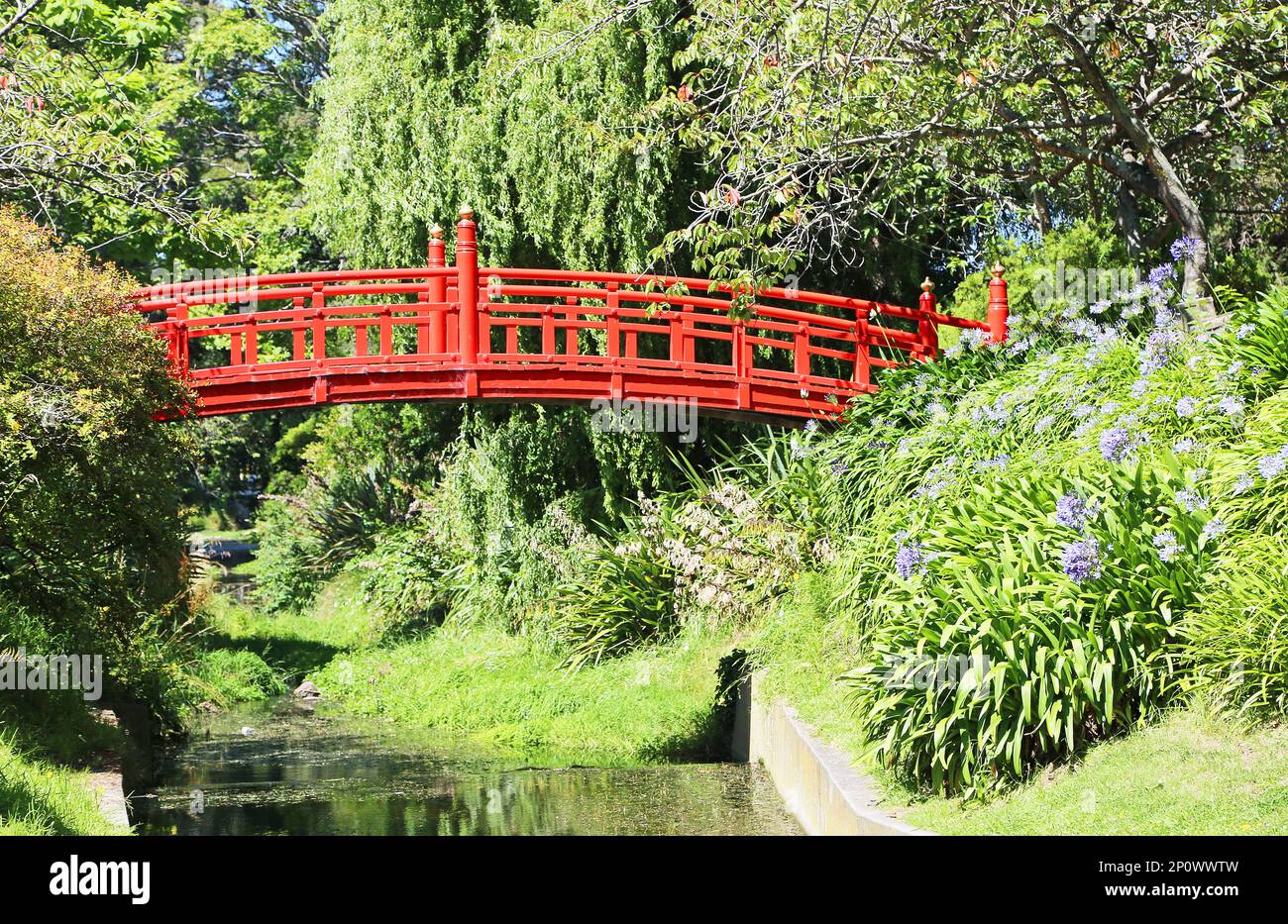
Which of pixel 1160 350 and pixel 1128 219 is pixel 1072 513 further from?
pixel 1128 219

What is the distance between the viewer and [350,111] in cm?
1689

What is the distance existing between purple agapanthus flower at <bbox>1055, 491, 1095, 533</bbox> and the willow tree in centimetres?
730

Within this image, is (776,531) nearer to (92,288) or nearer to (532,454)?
(532,454)

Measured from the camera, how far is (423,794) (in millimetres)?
12211

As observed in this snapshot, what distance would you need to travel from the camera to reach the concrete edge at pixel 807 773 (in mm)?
8203

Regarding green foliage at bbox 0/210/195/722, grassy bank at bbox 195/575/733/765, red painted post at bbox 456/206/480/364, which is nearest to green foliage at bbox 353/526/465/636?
grassy bank at bbox 195/575/733/765

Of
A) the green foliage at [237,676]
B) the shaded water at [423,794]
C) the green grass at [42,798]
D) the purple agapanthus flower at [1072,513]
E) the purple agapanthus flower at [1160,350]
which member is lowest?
the shaded water at [423,794]

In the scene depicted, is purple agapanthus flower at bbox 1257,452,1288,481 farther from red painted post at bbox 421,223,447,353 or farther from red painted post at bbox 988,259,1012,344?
red painted post at bbox 421,223,447,353

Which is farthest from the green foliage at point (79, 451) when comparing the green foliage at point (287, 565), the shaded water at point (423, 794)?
the green foliage at point (287, 565)

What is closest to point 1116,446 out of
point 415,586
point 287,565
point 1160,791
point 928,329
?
point 1160,791

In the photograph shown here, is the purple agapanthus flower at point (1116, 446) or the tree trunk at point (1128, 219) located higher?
the tree trunk at point (1128, 219)

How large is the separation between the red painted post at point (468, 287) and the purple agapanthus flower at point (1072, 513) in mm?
7333

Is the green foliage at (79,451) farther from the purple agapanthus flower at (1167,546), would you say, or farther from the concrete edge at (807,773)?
the purple agapanthus flower at (1167,546)
